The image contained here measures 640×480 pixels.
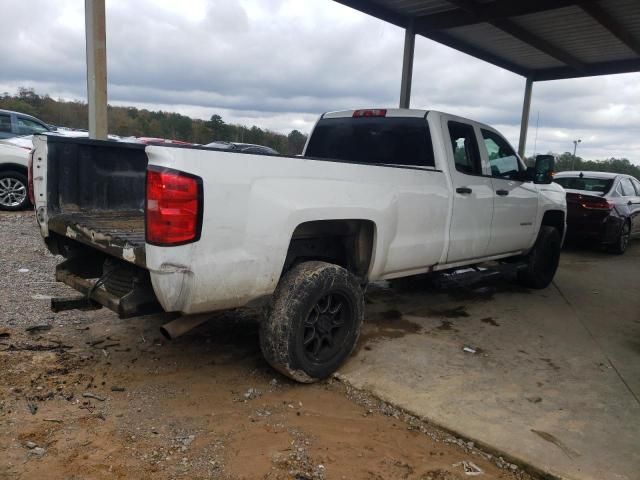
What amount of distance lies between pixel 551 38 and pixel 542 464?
11.4 meters

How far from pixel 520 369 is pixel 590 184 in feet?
25.4

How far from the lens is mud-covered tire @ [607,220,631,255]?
1003 cm

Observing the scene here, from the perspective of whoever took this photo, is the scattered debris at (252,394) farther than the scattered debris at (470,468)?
Yes

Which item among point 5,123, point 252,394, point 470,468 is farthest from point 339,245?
point 5,123

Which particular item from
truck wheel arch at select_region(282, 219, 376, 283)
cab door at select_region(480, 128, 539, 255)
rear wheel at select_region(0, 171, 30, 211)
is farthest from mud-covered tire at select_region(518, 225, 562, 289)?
rear wheel at select_region(0, 171, 30, 211)

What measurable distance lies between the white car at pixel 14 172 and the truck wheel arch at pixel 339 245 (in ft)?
25.8

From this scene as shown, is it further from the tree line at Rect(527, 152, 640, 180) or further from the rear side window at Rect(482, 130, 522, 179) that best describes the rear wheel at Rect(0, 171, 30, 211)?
the tree line at Rect(527, 152, 640, 180)

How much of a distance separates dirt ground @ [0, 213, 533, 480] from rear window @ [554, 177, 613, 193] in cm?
794

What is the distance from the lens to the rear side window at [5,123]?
33.3 feet

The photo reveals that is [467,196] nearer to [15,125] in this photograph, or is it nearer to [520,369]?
[520,369]

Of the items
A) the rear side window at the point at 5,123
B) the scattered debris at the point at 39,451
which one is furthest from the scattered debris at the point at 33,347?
the rear side window at the point at 5,123

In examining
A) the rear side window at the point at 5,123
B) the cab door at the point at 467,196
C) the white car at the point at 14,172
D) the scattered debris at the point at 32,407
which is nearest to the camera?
the scattered debris at the point at 32,407

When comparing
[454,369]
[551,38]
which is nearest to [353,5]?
[551,38]

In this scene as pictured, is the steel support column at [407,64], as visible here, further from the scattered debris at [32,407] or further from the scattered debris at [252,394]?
the scattered debris at [32,407]
